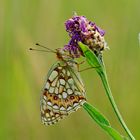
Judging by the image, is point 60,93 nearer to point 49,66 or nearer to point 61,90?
point 61,90

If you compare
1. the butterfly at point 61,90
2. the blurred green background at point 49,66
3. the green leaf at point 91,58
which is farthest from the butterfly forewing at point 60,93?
the blurred green background at point 49,66

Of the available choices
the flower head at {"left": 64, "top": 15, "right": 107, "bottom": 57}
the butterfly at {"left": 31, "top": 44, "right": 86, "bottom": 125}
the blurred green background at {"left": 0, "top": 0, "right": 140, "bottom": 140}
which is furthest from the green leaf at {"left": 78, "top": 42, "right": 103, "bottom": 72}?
the blurred green background at {"left": 0, "top": 0, "right": 140, "bottom": 140}

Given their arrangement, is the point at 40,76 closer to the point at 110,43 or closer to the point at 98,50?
the point at 110,43

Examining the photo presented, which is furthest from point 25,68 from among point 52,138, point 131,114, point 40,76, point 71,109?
point 71,109

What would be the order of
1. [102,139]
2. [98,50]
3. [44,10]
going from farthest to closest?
[44,10] → [102,139] → [98,50]

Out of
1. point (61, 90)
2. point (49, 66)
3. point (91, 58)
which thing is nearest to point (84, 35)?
point (91, 58)

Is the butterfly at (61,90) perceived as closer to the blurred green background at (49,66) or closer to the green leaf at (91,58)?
the green leaf at (91,58)

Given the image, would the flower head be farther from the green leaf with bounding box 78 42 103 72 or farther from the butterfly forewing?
the butterfly forewing
